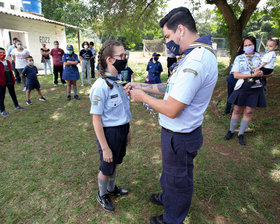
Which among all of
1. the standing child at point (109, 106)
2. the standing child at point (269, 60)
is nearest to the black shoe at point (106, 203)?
the standing child at point (109, 106)

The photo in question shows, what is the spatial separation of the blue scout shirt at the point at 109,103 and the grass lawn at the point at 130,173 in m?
1.22

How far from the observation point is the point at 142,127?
492 cm

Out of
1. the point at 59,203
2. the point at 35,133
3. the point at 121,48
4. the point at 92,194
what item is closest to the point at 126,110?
the point at 121,48

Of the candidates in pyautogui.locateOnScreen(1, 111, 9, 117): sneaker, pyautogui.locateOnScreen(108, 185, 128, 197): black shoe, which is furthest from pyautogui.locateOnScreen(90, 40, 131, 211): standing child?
pyautogui.locateOnScreen(1, 111, 9, 117): sneaker

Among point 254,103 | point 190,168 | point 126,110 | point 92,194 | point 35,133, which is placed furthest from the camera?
point 35,133

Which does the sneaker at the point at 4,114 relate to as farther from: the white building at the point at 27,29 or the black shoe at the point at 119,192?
the white building at the point at 27,29

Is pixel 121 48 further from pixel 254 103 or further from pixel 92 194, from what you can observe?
pixel 254 103

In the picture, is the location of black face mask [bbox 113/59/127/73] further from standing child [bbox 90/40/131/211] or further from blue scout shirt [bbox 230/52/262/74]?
blue scout shirt [bbox 230/52/262/74]

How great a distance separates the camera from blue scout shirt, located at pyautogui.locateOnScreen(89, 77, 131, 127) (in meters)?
1.90

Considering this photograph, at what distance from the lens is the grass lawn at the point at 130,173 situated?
2383 mm

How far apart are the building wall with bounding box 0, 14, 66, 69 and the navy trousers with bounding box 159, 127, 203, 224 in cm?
1185

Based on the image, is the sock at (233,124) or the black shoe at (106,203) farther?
the sock at (233,124)

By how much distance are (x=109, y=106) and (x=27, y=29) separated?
1344 cm

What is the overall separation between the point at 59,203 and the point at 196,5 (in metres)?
8.88
